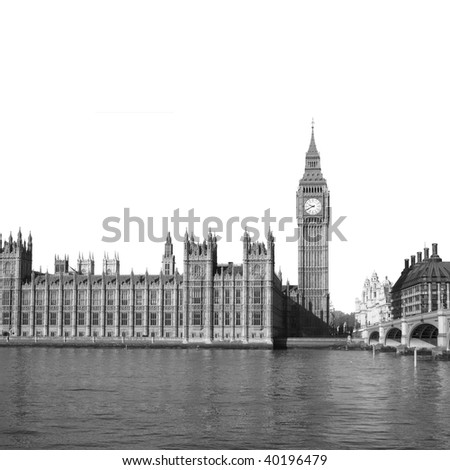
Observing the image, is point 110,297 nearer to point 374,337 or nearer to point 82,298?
point 82,298

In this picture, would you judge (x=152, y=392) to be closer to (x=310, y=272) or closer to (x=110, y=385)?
(x=110, y=385)

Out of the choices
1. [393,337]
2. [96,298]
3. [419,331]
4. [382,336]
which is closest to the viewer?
[419,331]

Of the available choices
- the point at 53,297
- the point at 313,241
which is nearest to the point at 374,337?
the point at 313,241

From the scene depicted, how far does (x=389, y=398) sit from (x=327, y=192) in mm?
135448

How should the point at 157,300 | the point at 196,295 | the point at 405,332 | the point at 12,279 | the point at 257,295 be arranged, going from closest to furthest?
the point at 405,332 → the point at 257,295 → the point at 196,295 → the point at 157,300 → the point at 12,279

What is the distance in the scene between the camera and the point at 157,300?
145375 mm

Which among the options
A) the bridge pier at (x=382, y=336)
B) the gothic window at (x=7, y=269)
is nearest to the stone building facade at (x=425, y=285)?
the bridge pier at (x=382, y=336)

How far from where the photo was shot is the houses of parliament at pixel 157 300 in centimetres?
13950

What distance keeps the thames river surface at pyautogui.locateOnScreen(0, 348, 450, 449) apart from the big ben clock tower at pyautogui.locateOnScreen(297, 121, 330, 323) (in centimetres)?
10095

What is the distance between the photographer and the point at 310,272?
17712 centimetres

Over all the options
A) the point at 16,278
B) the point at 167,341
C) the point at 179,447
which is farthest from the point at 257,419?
the point at 16,278

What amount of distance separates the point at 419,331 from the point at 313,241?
62421 mm

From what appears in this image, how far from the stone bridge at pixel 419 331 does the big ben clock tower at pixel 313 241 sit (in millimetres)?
18564

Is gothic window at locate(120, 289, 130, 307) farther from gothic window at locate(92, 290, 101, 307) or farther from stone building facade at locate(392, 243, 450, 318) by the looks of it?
stone building facade at locate(392, 243, 450, 318)
